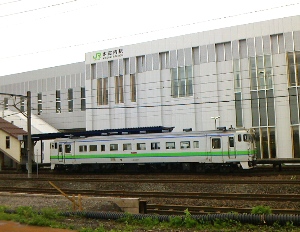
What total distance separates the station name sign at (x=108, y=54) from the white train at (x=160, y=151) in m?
18.8

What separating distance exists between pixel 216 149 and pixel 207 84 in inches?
683

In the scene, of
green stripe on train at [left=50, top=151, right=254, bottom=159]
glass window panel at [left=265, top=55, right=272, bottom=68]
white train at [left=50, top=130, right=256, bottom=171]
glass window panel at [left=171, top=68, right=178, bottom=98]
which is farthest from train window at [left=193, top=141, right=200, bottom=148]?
glass window panel at [left=171, top=68, right=178, bottom=98]

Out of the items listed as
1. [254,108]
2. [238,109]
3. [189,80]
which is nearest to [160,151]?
[238,109]

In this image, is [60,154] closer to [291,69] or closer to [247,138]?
[247,138]

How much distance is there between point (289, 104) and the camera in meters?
39.1

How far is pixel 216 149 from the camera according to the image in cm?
2733

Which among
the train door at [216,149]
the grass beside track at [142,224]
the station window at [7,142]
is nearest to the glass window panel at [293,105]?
the train door at [216,149]

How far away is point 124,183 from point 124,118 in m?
25.9

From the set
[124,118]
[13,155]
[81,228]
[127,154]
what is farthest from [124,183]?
[124,118]

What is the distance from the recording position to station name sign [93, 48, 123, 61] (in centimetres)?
4981

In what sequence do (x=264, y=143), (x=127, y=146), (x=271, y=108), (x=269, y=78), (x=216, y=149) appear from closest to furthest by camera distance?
1. (x=216, y=149)
2. (x=127, y=146)
3. (x=271, y=108)
4. (x=269, y=78)
5. (x=264, y=143)

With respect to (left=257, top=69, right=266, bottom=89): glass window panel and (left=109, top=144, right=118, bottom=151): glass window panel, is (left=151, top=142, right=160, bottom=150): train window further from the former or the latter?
(left=257, top=69, right=266, bottom=89): glass window panel

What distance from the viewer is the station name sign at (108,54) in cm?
4981

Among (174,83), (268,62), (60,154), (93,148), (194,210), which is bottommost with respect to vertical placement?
(194,210)
